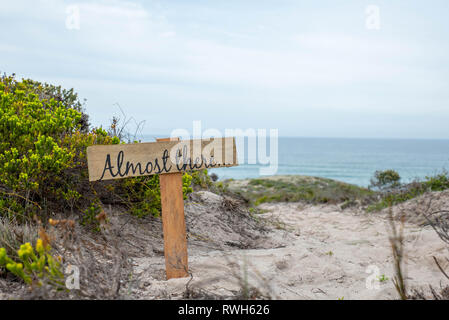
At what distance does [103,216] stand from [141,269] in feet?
3.81

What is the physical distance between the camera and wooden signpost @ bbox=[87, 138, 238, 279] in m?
3.41

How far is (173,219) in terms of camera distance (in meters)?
3.66

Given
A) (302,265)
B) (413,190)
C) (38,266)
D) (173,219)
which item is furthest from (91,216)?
(413,190)

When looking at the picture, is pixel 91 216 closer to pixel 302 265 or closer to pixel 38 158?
pixel 38 158

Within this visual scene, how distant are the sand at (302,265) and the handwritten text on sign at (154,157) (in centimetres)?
98

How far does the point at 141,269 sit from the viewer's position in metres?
3.65

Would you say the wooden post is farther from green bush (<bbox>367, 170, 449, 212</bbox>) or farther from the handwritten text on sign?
green bush (<bbox>367, 170, 449, 212</bbox>)

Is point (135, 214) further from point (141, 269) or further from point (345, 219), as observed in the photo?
point (345, 219)

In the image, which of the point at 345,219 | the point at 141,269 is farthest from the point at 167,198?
the point at 345,219

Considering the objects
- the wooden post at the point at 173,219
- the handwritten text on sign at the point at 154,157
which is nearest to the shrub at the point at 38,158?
the handwritten text on sign at the point at 154,157

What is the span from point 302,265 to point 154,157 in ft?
7.29

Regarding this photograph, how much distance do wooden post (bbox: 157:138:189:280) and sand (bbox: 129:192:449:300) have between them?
256 mm

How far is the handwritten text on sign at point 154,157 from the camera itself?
338cm

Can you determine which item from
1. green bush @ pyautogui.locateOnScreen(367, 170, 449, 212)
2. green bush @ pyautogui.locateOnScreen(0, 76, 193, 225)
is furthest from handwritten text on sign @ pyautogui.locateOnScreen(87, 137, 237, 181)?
green bush @ pyautogui.locateOnScreen(367, 170, 449, 212)
